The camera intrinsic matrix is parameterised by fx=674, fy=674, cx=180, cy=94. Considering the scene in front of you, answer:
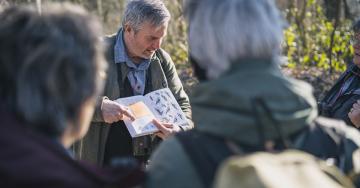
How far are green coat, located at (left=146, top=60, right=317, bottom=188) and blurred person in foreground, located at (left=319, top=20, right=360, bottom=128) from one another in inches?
96.4

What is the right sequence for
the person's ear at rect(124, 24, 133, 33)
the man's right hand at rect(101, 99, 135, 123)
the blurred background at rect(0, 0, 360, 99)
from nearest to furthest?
the man's right hand at rect(101, 99, 135, 123)
the person's ear at rect(124, 24, 133, 33)
the blurred background at rect(0, 0, 360, 99)

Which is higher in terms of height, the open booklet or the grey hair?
the grey hair

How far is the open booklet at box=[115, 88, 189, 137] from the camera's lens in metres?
3.89

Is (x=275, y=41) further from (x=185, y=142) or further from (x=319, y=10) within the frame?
(x=319, y=10)

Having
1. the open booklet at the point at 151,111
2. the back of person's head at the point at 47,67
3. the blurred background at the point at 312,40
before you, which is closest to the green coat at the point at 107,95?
the open booklet at the point at 151,111

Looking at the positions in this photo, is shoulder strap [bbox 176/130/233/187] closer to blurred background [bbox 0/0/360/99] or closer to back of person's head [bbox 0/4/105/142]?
back of person's head [bbox 0/4/105/142]

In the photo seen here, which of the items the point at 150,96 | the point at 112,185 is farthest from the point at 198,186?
the point at 150,96

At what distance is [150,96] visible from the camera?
4.02m

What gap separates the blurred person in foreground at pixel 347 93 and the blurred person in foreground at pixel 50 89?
8.98ft

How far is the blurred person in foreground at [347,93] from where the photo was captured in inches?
172

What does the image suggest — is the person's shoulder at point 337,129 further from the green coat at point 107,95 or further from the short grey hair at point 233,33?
the green coat at point 107,95

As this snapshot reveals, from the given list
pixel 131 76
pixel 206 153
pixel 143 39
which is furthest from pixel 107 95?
pixel 206 153

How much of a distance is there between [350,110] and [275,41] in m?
2.47

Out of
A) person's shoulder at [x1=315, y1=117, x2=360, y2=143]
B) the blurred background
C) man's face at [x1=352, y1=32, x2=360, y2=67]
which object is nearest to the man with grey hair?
man's face at [x1=352, y1=32, x2=360, y2=67]
